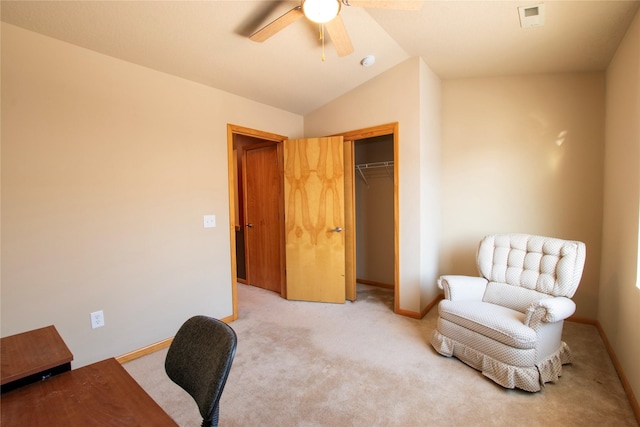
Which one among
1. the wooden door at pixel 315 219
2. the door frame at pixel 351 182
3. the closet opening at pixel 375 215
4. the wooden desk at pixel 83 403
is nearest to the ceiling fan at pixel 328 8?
the door frame at pixel 351 182

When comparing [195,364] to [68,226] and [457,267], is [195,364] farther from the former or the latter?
[457,267]

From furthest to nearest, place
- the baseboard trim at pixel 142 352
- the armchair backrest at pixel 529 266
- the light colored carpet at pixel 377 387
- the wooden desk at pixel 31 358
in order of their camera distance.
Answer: the baseboard trim at pixel 142 352
the armchair backrest at pixel 529 266
the light colored carpet at pixel 377 387
the wooden desk at pixel 31 358

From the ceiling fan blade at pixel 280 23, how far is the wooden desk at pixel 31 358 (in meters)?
1.90

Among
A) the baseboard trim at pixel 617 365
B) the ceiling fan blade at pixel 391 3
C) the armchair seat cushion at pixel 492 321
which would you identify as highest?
the ceiling fan blade at pixel 391 3

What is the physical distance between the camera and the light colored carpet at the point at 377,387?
1694 millimetres

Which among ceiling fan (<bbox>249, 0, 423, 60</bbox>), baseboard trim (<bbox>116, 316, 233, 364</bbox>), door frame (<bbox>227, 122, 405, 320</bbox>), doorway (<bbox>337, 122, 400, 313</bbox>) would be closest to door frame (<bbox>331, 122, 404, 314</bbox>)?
door frame (<bbox>227, 122, 405, 320</bbox>)

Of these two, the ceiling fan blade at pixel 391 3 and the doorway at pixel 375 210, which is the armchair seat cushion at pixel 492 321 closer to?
the doorway at pixel 375 210

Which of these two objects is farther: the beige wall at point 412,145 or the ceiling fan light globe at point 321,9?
the beige wall at point 412,145

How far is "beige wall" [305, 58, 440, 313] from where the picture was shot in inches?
118

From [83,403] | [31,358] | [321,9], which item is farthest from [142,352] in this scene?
[321,9]

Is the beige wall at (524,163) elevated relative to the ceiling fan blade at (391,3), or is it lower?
lower

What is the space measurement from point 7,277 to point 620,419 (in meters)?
3.72

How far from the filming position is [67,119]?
205 cm

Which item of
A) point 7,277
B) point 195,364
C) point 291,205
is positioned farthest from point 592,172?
point 7,277
